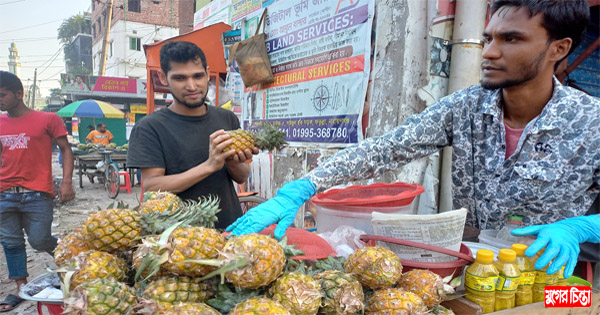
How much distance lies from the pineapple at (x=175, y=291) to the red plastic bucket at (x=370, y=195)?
0.89 meters

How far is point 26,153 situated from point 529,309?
226 inches

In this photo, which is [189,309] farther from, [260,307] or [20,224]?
[20,224]

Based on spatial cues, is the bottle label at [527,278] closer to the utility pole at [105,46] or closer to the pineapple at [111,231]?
the pineapple at [111,231]

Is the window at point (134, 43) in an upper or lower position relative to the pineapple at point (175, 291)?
upper

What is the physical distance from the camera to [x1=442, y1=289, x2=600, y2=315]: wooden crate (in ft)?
4.44

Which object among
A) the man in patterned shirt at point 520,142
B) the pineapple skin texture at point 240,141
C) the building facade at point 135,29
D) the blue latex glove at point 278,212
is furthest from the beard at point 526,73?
the building facade at point 135,29

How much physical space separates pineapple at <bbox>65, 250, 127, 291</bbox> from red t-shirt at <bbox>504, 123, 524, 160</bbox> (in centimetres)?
232

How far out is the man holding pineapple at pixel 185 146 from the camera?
269 cm

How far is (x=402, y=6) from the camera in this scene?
3.51 meters

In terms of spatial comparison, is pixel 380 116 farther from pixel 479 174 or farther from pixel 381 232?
pixel 381 232

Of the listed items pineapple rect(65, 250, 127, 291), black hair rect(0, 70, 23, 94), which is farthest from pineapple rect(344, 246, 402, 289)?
black hair rect(0, 70, 23, 94)

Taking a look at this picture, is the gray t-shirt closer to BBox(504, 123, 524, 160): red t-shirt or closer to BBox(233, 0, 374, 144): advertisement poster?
BBox(233, 0, 374, 144): advertisement poster

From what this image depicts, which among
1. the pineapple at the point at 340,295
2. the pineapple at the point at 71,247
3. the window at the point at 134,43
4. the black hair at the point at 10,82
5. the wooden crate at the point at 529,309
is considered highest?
the window at the point at 134,43

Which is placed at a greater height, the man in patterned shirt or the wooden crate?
the man in patterned shirt
